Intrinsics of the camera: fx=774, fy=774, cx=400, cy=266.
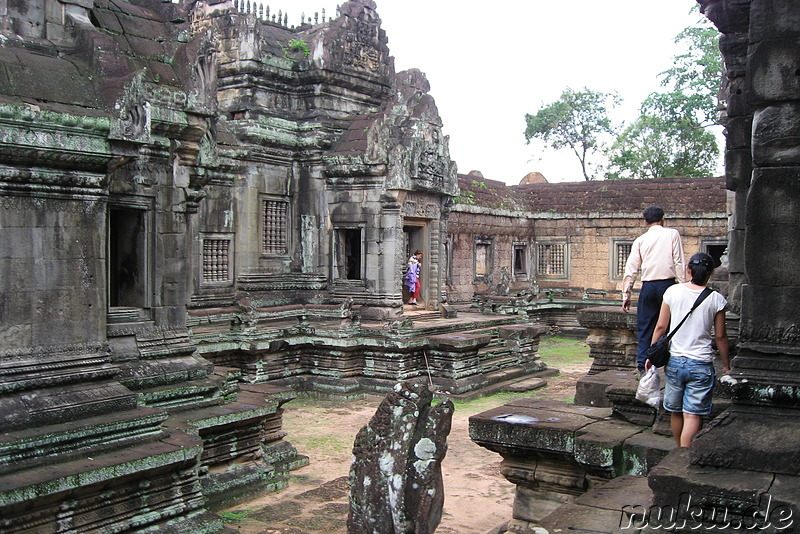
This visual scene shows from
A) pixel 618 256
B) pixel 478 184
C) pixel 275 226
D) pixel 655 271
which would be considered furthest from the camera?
pixel 618 256

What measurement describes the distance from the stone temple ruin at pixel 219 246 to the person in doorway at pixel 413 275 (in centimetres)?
24

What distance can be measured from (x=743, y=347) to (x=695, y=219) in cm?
1784

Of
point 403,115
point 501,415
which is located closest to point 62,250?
point 501,415

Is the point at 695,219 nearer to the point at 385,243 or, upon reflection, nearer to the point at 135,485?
the point at 385,243

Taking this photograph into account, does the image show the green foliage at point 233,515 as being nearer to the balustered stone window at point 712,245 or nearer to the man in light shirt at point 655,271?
the man in light shirt at point 655,271

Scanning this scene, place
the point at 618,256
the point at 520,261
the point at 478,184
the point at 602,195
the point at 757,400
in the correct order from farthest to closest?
the point at 520,261, the point at 602,195, the point at 618,256, the point at 478,184, the point at 757,400

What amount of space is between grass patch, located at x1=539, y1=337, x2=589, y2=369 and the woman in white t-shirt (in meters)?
12.2

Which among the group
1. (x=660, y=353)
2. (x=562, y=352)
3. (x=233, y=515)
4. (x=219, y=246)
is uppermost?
(x=219, y=246)

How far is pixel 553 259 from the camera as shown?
23578mm

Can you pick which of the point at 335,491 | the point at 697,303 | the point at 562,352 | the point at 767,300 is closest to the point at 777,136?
the point at 767,300

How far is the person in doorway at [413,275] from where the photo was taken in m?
15.8

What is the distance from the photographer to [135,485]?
5961mm

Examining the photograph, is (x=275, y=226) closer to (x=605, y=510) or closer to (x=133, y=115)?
(x=133, y=115)

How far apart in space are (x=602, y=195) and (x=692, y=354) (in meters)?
18.6
